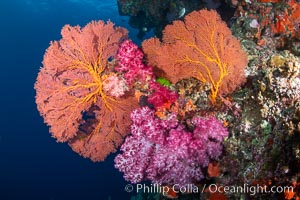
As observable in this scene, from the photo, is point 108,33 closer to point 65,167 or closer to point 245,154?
point 245,154

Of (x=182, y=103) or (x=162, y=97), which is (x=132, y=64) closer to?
(x=162, y=97)

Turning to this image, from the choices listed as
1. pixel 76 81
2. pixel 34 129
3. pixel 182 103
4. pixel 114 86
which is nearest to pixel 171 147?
pixel 182 103

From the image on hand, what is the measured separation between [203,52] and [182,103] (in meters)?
0.98

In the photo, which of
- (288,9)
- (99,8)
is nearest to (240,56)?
(288,9)

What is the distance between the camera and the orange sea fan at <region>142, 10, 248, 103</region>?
464 centimetres

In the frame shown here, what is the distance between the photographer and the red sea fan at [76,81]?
496 centimetres

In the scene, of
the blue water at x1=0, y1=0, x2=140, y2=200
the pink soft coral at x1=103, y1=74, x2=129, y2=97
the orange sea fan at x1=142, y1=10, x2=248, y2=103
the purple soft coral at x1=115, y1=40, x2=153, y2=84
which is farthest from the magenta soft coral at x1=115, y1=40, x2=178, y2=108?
the blue water at x1=0, y1=0, x2=140, y2=200

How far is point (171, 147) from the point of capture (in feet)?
14.2

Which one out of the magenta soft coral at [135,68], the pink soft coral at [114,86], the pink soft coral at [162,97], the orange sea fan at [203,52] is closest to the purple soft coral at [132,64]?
the magenta soft coral at [135,68]

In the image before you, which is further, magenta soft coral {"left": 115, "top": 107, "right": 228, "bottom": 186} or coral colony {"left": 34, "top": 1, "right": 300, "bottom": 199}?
magenta soft coral {"left": 115, "top": 107, "right": 228, "bottom": 186}

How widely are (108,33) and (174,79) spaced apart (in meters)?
1.61

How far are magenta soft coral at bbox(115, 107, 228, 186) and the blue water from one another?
20.2 m

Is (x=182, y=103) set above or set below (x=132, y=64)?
below

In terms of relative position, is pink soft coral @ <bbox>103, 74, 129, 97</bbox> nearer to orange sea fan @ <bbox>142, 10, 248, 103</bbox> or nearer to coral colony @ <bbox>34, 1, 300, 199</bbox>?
coral colony @ <bbox>34, 1, 300, 199</bbox>
